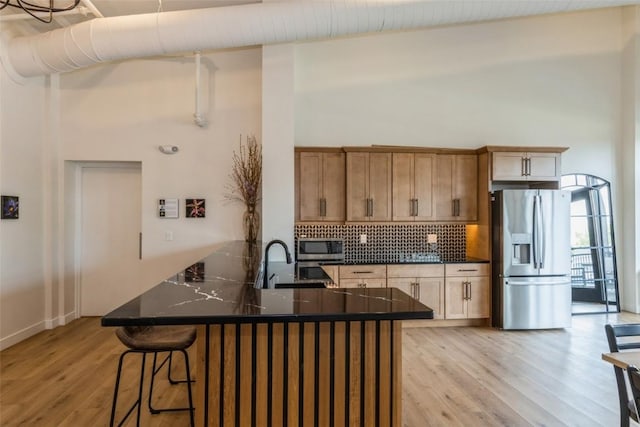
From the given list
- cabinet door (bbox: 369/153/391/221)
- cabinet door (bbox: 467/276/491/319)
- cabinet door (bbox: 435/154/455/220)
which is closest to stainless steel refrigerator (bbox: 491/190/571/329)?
cabinet door (bbox: 467/276/491/319)

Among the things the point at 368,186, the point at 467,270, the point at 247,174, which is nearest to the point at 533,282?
the point at 467,270

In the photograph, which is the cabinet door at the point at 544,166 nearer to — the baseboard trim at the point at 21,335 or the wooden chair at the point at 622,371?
the wooden chair at the point at 622,371

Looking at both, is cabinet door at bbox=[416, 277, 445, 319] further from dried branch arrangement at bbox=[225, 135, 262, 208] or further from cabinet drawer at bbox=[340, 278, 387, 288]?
dried branch arrangement at bbox=[225, 135, 262, 208]

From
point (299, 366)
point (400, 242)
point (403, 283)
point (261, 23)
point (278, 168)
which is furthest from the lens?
point (400, 242)

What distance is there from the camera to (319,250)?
4660 mm

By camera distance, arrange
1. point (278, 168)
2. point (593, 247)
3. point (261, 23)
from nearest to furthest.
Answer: point (261, 23) < point (278, 168) < point (593, 247)

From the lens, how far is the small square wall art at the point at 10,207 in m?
3.79

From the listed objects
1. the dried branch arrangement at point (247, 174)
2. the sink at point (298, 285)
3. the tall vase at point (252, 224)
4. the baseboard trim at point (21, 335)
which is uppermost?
the dried branch arrangement at point (247, 174)

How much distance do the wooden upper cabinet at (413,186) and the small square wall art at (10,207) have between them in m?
4.35

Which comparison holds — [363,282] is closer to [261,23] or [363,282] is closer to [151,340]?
[151,340]

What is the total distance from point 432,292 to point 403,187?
1389 millimetres

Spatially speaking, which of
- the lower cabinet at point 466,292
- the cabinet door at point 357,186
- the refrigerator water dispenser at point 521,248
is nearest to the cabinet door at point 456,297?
the lower cabinet at point 466,292

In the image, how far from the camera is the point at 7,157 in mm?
3867

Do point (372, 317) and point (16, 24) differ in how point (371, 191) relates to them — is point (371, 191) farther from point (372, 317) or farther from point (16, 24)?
point (16, 24)
